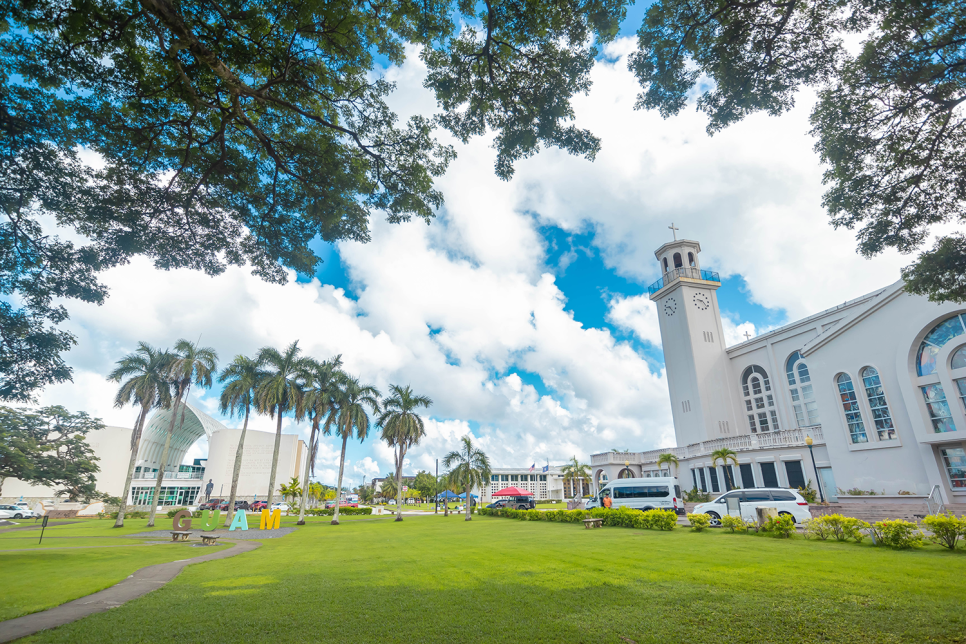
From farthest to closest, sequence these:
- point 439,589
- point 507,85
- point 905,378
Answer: point 905,378
point 507,85
point 439,589

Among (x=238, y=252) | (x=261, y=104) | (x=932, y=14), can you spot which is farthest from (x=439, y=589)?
(x=932, y=14)

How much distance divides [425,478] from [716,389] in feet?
255

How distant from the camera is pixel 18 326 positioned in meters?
9.02

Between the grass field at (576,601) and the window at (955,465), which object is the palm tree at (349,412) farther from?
the window at (955,465)

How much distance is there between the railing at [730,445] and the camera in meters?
28.5

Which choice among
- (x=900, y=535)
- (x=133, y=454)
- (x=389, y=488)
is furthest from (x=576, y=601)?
(x=389, y=488)

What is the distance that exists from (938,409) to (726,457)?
12614mm

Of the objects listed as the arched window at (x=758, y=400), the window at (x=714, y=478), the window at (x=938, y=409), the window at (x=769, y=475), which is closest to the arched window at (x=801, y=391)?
the arched window at (x=758, y=400)

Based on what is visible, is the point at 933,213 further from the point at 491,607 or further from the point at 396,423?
Answer: the point at 396,423

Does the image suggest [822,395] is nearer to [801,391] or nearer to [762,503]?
[801,391]

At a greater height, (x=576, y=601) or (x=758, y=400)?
(x=758, y=400)

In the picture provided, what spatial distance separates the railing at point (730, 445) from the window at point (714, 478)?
1211mm

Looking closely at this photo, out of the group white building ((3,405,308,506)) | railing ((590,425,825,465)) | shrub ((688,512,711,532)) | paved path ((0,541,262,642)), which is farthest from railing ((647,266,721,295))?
white building ((3,405,308,506))

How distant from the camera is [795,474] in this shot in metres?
28.4
